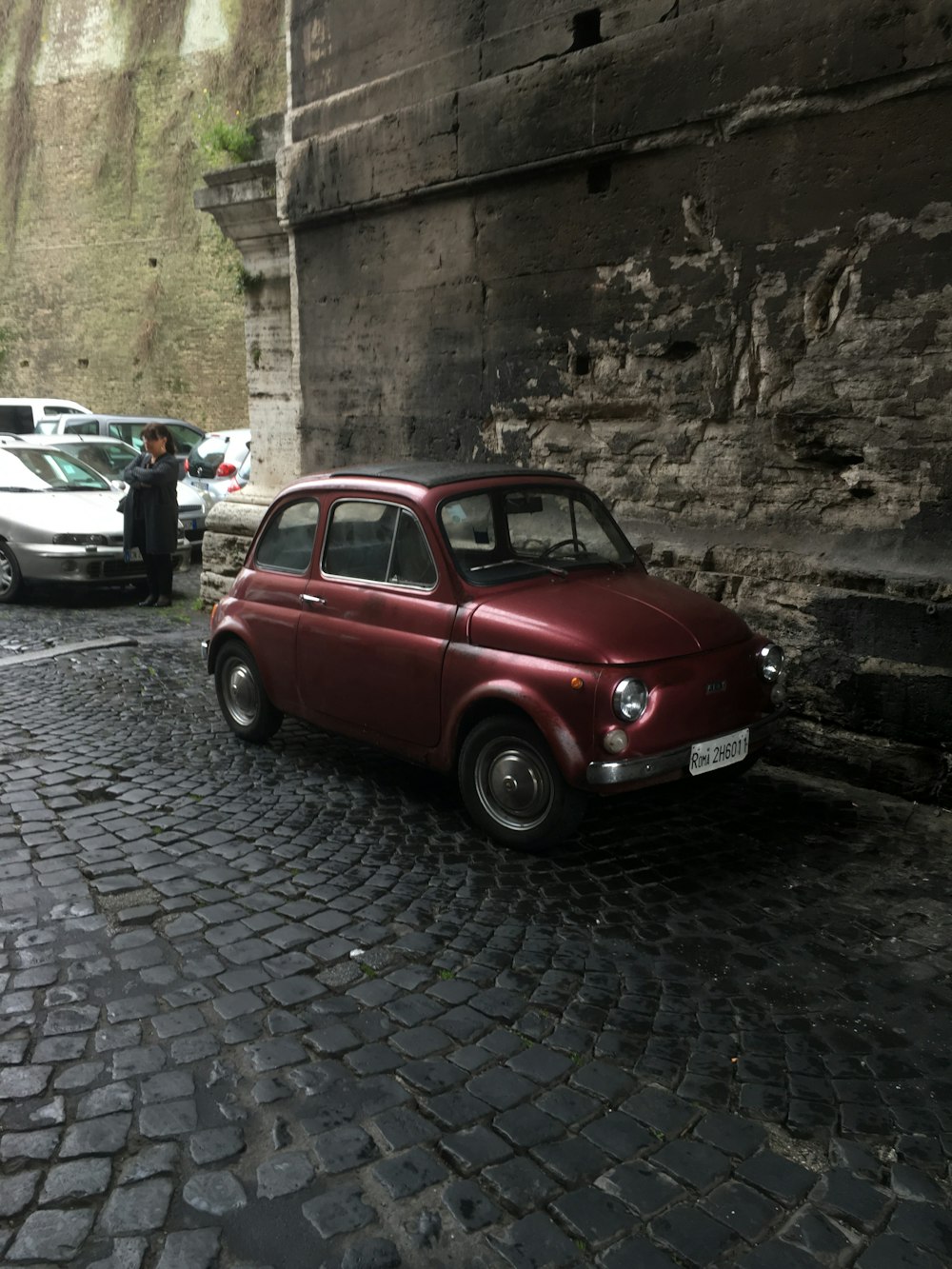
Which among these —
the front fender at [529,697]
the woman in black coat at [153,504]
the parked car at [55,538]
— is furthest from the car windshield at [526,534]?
the parked car at [55,538]

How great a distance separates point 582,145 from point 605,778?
4180 mm

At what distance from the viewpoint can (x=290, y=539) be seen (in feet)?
18.6

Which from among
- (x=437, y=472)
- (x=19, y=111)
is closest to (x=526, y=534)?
(x=437, y=472)

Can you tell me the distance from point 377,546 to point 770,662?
190cm

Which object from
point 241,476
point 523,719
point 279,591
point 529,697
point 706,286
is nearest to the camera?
point 529,697

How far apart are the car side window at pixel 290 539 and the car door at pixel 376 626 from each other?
16cm

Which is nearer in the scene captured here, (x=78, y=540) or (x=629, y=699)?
(x=629, y=699)

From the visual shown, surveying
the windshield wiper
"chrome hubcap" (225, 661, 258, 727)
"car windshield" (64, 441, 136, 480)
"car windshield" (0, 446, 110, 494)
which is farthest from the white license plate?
"car windshield" (64, 441, 136, 480)

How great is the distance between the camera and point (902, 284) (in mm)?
5203

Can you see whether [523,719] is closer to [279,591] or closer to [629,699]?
[629,699]

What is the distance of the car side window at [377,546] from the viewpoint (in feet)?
16.0

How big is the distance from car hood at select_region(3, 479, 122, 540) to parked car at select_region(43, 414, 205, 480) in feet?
22.4

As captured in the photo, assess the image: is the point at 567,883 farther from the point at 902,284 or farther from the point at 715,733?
the point at 902,284

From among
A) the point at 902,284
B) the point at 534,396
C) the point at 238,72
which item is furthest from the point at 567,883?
the point at 238,72
